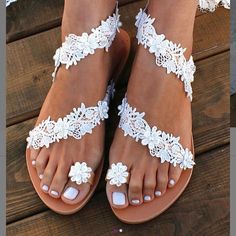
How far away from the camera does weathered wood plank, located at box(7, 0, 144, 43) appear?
4.28 ft

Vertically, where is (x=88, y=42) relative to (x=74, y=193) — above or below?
above

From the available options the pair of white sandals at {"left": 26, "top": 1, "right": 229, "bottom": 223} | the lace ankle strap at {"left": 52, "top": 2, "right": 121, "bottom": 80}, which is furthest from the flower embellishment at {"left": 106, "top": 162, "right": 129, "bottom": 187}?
the lace ankle strap at {"left": 52, "top": 2, "right": 121, "bottom": 80}

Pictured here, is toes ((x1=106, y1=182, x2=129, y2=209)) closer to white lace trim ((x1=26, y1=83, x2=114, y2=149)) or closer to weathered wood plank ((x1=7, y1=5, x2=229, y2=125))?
white lace trim ((x1=26, y1=83, x2=114, y2=149))

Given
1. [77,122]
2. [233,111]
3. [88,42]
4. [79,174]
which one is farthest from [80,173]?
[233,111]

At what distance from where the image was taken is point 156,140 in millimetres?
1050

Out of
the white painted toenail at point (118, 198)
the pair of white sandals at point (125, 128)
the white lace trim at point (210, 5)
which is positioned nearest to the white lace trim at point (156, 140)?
the pair of white sandals at point (125, 128)

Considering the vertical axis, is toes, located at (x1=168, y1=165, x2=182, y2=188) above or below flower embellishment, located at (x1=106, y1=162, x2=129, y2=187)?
below

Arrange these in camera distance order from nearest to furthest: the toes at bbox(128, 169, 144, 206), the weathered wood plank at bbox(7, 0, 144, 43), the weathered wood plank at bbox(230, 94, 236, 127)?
the toes at bbox(128, 169, 144, 206) → the weathered wood plank at bbox(230, 94, 236, 127) → the weathered wood plank at bbox(7, 0, 144, 43)

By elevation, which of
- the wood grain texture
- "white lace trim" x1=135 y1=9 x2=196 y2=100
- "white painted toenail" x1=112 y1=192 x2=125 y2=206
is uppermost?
"white lace trim" x1=135 y1=9 x2=196 y2=100

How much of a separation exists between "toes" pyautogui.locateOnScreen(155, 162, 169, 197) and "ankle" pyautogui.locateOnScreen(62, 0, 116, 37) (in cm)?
31

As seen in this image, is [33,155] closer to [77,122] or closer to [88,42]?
[77,122]

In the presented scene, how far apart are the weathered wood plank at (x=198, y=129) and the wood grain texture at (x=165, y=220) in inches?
1.3

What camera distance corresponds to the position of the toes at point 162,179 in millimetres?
1049

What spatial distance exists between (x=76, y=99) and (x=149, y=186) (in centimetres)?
23
